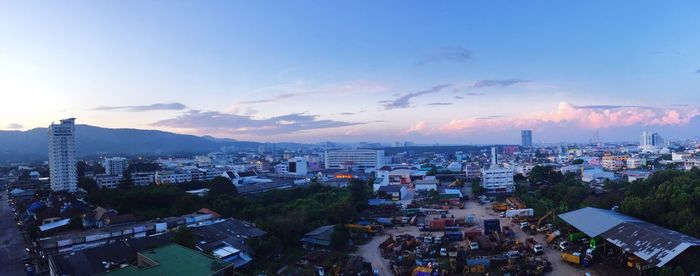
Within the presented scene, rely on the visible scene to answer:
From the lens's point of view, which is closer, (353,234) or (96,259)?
(96,259)

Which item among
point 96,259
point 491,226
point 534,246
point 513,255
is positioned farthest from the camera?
point 491,226

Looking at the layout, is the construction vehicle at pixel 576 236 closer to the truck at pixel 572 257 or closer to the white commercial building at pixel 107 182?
the truck at pixel 572 257

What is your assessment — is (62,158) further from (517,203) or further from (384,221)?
(517,203)

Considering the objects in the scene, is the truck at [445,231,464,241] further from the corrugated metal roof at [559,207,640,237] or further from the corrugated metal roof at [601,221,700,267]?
the corrugated metal roof at [601,221,700,267]

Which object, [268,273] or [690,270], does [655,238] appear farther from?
[268,273]

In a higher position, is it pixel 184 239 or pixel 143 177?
pixel 143 177

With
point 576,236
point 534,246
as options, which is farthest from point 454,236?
point 576,236

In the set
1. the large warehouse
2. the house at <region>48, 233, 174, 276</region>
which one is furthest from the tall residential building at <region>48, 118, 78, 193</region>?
the large warehouse
